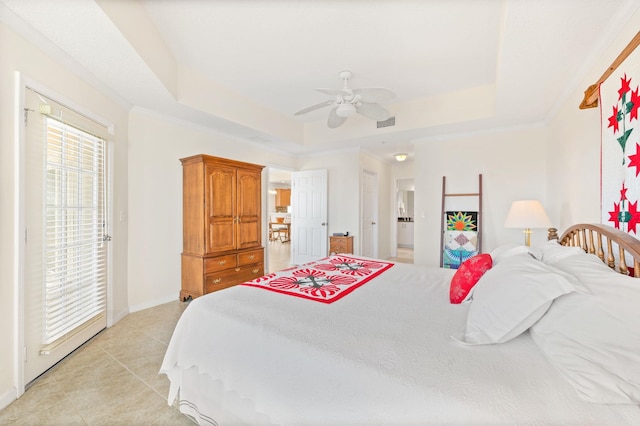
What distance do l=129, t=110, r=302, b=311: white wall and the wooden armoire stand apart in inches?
5.0

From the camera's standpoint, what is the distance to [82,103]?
2.42 meters

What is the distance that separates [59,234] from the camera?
7.00 feet

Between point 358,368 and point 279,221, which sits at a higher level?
point 279,221

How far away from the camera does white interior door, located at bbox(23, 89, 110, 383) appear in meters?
1.91

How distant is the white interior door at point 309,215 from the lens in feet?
18.0

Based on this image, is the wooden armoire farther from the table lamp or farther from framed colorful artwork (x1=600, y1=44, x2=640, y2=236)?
framed colorful artwork (x1=600, y1=44, x2=640, y2=236)

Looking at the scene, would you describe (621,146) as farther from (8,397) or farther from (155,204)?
(155,204)

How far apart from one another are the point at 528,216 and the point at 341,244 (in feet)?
9.56

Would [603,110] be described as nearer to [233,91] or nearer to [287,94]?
[287,94]

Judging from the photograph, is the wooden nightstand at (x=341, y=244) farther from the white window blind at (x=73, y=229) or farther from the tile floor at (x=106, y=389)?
the white window blind at (x=73, y=229)

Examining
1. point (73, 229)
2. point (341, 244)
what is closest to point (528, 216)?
point (341, 244)

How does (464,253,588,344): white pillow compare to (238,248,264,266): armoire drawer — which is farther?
(238,248,264,266): armoire drawer

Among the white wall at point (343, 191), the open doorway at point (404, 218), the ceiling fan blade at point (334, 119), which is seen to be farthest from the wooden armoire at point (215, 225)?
the open doorway at point (404, 218)

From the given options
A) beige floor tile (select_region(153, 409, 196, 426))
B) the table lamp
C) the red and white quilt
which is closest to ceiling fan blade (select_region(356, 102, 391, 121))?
the red and white quilt
